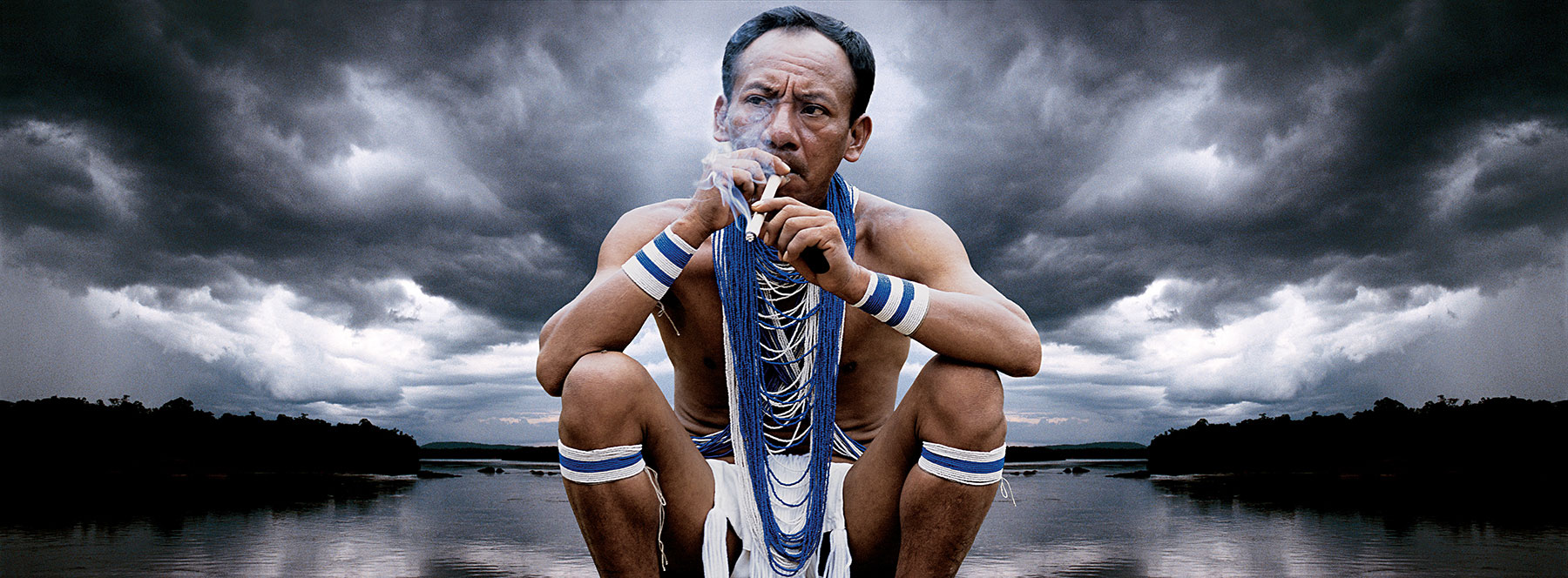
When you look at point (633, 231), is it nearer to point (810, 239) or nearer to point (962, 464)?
point (810, 239)

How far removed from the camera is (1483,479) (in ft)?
84.1

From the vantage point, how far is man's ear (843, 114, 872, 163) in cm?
274

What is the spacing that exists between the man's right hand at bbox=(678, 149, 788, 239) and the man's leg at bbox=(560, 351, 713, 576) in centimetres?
45

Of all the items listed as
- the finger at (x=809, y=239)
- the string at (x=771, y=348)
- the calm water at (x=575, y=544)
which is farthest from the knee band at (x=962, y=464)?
the calm water at (x=575, y=544)

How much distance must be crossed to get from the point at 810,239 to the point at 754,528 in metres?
1.03

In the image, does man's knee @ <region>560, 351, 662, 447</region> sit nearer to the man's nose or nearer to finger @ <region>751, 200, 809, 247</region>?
finger @ <region>751, 200, 809, 247</region>

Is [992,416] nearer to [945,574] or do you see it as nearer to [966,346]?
[966,346]

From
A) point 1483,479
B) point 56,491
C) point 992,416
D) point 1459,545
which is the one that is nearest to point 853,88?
point 992,416

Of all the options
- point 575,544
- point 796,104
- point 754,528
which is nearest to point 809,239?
point 796,104

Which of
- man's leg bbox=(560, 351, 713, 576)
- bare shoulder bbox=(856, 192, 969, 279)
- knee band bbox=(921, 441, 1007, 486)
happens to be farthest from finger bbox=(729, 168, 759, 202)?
A: knee band bbox=(921, 441, 1007, 486)

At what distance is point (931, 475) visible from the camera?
2131mm

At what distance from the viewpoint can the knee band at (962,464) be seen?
2.09 metres

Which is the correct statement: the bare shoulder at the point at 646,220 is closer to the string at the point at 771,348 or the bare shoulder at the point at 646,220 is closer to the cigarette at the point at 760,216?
the string at the point at 771,348

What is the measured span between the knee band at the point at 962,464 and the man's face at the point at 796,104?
0.99 metres
